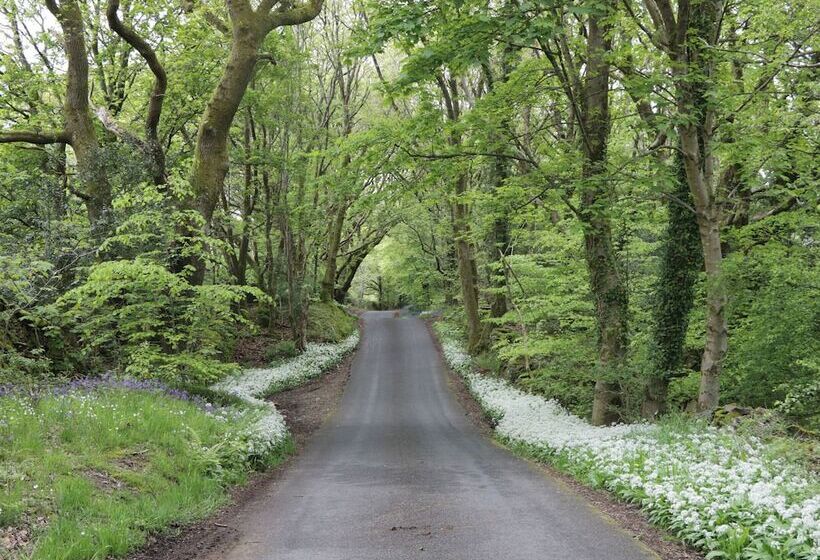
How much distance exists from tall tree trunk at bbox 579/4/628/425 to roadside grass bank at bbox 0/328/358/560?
6746 mm

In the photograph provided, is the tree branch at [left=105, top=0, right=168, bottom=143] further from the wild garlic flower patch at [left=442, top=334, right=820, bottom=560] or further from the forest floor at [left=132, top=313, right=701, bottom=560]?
the wild garlic flower patch at [left=442, top=334, right=820, bottom=560]

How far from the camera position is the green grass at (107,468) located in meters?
4.98

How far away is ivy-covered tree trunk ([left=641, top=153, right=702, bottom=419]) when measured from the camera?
10453mm

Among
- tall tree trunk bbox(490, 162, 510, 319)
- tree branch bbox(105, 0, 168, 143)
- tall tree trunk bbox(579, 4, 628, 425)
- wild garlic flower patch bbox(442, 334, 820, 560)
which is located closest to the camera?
wild garlic flower patch bbox(442, 334, 820, 560)

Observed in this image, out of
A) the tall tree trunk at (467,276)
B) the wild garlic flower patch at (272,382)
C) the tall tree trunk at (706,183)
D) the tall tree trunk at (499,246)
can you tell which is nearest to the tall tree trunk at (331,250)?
the wild garlic flower patch at (272,382)

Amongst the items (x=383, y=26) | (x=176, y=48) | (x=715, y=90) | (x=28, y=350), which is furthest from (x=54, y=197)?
(x=715, y=90)

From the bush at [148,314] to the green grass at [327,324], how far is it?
17.3 metres

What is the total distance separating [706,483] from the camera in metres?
6.20

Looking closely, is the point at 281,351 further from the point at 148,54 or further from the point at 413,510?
the point at 413,510

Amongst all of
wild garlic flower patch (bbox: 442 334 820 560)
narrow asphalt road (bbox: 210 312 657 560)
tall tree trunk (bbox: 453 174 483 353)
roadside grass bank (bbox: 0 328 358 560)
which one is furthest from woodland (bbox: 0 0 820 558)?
tall tree trunk (bbox: 453 174 483 353)

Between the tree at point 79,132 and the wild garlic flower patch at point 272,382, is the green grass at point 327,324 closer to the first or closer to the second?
the wild garlic flower patch at point 272,382

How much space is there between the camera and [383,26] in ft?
24.8

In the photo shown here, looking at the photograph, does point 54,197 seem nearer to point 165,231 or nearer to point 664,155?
point 165,231

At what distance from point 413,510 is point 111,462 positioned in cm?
359
